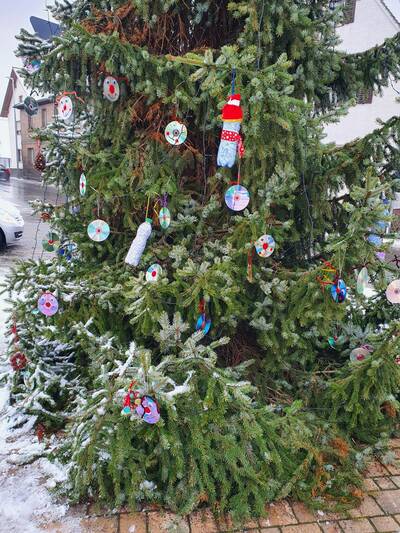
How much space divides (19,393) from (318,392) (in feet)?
8.36

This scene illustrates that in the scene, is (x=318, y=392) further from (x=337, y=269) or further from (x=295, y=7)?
(x=295, y=7)

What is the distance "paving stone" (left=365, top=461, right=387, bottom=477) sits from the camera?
3104mm

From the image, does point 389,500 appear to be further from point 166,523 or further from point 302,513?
point 166,523

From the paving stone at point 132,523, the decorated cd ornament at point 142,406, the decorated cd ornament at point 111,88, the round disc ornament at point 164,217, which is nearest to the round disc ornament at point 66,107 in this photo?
the decorated cd ornament at point 111,88

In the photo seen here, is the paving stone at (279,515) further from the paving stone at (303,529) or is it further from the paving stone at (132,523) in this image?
the paving stone at (132,523)

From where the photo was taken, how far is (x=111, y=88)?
122 inches

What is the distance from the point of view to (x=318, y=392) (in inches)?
133

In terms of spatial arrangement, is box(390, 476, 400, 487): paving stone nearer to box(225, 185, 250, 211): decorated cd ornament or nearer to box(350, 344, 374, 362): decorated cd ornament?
box(350, 344, 374, 362): decorated cd ornament

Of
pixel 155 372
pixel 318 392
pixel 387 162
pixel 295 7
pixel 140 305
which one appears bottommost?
pixel 318 392

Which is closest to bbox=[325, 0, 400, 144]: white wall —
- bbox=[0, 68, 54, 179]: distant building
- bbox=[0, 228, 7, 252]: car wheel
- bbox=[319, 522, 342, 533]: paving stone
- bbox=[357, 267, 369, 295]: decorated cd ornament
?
bbox=[0, 228, 7, 252]: car wheel

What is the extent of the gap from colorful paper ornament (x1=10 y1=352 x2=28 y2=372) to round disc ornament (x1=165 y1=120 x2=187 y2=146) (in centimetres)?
226

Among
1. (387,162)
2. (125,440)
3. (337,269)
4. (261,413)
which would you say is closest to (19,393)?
(125,440)

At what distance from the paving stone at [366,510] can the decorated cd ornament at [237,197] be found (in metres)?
2.07

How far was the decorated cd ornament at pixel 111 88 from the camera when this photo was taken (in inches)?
121
